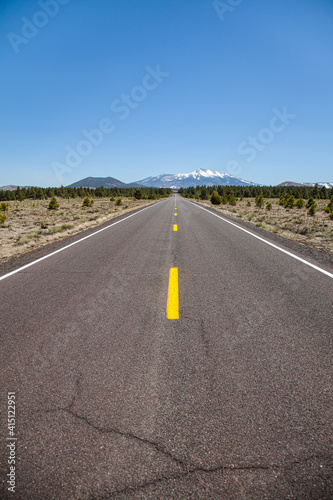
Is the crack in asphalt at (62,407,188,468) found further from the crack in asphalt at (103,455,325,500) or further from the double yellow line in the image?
the double yellow line

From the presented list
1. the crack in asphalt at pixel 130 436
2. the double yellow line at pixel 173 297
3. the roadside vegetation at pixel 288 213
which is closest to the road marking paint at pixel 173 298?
the double yellow line at pixel 173 297

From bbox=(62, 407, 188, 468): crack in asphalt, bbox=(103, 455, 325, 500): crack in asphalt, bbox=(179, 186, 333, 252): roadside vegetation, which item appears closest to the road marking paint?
bbox=(62, 407, 188, 468): crack in asphalt

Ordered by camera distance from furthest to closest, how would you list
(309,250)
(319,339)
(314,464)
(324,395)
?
(309,250)
(319,339)
(324,395)
(314,464)

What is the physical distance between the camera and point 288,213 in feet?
95.3

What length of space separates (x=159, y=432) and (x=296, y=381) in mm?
1340

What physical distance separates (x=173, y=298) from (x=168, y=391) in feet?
6.34

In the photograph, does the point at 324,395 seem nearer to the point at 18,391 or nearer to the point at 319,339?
Result: the point at 319,339

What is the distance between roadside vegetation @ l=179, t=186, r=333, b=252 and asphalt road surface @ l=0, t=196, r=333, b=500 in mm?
6667

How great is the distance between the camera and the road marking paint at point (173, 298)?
11.4ft

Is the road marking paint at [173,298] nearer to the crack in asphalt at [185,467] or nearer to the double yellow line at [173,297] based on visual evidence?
the double yellow line at [173,297]

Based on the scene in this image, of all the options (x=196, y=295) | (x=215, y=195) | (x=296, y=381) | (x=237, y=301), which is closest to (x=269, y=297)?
(x=237, y=301)

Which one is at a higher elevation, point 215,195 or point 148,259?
point 215,195

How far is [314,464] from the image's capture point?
1563mm

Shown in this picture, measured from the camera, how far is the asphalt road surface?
1499 mm
